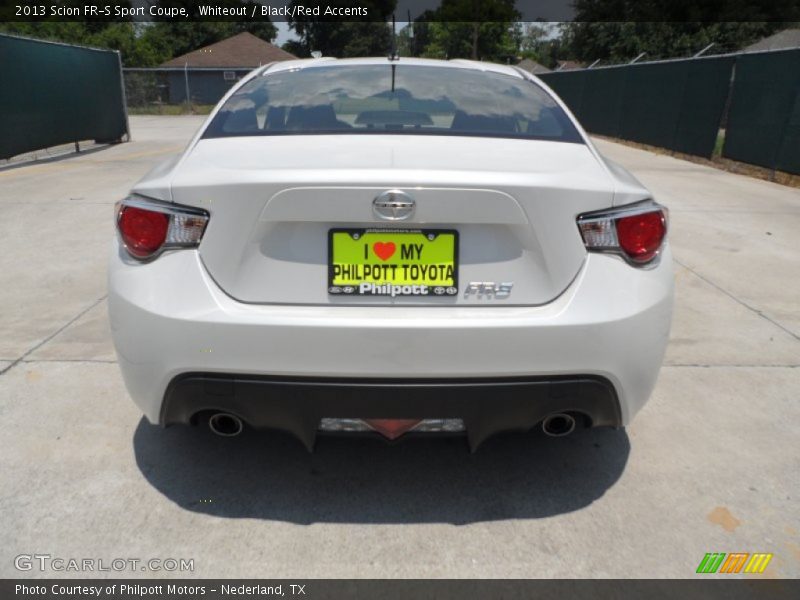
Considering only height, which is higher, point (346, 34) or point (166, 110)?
point (346, 34)

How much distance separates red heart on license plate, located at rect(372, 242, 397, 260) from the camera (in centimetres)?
201

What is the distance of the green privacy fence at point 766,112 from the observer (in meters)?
10.8

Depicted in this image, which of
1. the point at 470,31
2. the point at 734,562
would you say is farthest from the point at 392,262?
the point at 470,31

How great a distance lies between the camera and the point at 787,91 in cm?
1104

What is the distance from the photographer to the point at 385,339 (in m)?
1.99

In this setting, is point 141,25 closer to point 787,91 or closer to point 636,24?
point 636,24

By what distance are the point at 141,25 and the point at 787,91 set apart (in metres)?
64.3

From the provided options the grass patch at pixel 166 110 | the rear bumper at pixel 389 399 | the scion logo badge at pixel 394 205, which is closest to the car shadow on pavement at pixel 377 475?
the rear bumper at pixel 389 399

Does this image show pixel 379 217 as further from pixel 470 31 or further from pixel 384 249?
pixel 470 31

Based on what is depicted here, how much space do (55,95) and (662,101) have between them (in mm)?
13669

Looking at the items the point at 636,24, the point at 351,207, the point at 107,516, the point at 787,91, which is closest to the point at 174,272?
the point at 351,207

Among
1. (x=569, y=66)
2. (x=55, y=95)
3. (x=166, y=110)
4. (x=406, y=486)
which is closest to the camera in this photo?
(x=406, y=486)

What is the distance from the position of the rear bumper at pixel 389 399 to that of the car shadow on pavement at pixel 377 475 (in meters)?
0.23

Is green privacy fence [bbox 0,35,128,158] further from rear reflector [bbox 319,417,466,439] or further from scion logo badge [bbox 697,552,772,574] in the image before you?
scion logo badge [bbox 697,552,772,574]
